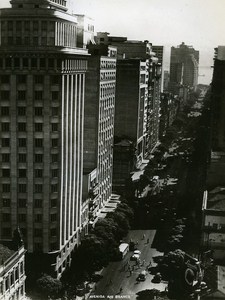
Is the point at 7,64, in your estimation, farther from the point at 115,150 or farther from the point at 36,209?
the point at 115,150

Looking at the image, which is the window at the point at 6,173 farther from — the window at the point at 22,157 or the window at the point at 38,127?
the window at the point at 38,127

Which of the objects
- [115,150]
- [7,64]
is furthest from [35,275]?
[115,150]

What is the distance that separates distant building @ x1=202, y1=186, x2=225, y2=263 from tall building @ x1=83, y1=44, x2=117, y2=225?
28.0 meters

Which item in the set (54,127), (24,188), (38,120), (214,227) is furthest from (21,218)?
(214,227)

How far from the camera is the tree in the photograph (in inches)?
3366

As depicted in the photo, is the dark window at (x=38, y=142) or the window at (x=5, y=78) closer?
the window at (x=5, y=78)

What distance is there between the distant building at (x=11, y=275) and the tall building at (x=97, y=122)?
38.2 meters

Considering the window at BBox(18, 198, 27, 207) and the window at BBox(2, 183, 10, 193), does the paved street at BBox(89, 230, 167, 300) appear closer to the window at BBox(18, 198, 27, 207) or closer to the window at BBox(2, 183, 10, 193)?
the window at BBox(18, 198, 27, 207)

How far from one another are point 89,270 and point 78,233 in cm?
1259

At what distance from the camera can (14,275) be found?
7706cm

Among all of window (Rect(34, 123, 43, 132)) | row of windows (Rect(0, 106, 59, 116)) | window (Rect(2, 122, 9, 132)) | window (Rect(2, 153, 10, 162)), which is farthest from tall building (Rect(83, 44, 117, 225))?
window (Rect(2, 122, 9, 132))

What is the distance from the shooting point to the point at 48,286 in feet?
281

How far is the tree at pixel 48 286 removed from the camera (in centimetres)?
8550

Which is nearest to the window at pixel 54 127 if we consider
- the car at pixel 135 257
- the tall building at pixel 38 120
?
the tall building at pixel 38 120
